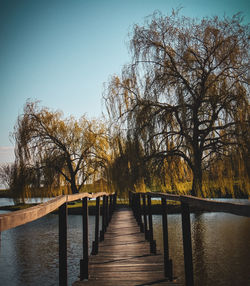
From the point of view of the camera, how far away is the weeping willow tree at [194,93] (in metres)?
8.27

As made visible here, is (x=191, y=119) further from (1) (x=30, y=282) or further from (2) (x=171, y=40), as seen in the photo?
(1) (x=30, y=282)

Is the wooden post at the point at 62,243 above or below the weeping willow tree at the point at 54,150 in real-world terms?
below

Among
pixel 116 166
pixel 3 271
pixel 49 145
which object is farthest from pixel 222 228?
pixel 49 145

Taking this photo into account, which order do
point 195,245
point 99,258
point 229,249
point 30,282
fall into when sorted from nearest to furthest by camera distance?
point 99,258 < point 30,282 < point 229,249 < point 195,245

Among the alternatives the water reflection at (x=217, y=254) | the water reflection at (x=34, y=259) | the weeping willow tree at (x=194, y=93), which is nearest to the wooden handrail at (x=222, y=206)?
the water reflection at (x=217, y=254)


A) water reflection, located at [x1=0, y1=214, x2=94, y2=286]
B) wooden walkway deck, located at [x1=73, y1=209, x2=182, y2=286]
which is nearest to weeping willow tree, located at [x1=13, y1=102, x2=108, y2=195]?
water reflection, located at [x1=0, y1=214, x2=94, y2=286]

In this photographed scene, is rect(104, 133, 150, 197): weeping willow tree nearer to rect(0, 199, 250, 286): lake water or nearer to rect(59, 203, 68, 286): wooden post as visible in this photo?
rect(0, 199, 250, 286): lake water

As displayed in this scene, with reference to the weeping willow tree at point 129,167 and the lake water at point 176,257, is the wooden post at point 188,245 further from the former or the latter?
the weeping willow tree at point 129,167

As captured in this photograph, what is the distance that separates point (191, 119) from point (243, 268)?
434cm

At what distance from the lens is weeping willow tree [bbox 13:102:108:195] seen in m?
16.2

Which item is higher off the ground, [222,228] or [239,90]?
→ [239,90]

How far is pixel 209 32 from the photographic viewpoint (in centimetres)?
882

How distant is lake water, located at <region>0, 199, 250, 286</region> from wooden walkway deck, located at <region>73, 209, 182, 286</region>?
2.93 ft

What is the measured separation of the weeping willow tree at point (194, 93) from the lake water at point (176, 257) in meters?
1.70
